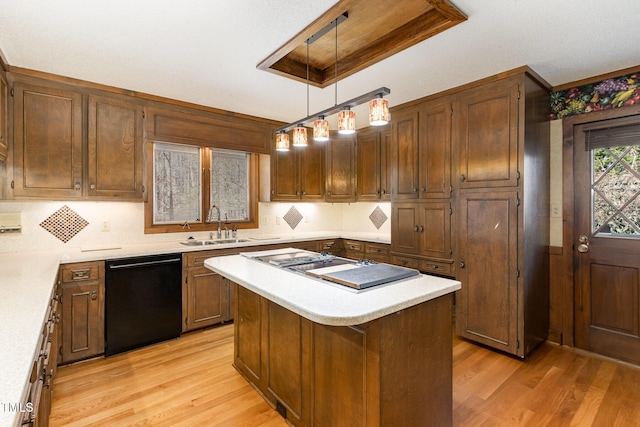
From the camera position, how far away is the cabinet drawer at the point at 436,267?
3.16m

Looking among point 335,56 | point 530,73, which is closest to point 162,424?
point 335,56

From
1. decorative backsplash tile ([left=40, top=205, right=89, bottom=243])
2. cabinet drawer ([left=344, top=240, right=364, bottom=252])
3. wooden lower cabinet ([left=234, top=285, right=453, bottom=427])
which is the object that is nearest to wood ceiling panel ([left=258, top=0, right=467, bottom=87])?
wooden lower cabinet ([left=234, top=285, right=453, bottom=427])

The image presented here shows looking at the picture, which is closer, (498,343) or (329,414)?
(329,414)

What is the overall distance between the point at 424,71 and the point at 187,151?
8.86 ft

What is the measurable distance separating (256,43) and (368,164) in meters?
2.56

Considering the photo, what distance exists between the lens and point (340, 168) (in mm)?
4707

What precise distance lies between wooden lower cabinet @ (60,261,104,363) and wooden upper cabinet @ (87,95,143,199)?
748mm

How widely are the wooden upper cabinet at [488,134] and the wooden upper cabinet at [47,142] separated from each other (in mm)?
3521

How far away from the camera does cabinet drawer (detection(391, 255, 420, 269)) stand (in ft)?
11.3

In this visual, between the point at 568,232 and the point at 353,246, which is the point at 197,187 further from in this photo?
the point at 568,232

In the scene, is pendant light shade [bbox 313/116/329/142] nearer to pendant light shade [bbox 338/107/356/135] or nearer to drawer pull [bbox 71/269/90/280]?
pendant light shade [bbox 338/107/356/135]

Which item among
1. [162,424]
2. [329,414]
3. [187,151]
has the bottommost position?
[162,424]

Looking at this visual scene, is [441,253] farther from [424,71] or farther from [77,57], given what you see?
[77,57]

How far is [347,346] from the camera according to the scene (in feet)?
5.08
